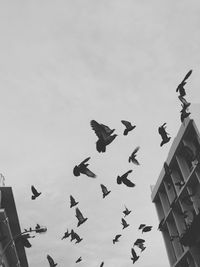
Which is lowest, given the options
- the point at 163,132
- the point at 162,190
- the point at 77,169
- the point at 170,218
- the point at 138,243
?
the point at 138,243

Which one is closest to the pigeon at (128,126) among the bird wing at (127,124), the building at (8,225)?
the bird wing at (127,124)

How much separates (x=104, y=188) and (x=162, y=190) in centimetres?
2580

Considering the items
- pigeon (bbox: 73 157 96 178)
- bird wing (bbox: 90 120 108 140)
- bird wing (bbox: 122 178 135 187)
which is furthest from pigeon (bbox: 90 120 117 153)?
bird wing (bbox: 122 178 135 187)

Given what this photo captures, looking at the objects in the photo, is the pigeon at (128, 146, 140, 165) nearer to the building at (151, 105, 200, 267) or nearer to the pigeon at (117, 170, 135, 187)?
the pigeon at (117, 170, 135, 187)

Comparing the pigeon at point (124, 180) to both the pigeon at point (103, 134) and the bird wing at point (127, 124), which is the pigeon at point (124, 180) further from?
the pigeon at point (103, 134)

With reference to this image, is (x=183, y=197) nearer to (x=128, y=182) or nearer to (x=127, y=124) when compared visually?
(x=128, y=182)

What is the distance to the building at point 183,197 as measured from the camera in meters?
28.8

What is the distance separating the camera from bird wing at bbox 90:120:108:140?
934 cm

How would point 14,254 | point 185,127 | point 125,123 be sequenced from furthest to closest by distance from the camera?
point 185,127
point 14,254
point 125,123

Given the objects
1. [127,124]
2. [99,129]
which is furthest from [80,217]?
[99,129]

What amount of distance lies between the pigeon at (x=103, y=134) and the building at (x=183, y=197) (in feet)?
56.7

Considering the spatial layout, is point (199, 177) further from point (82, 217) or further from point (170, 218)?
point (82, 217)

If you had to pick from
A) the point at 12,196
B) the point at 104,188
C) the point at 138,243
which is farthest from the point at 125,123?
the point at 12,196

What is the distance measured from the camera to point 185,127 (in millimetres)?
29250
